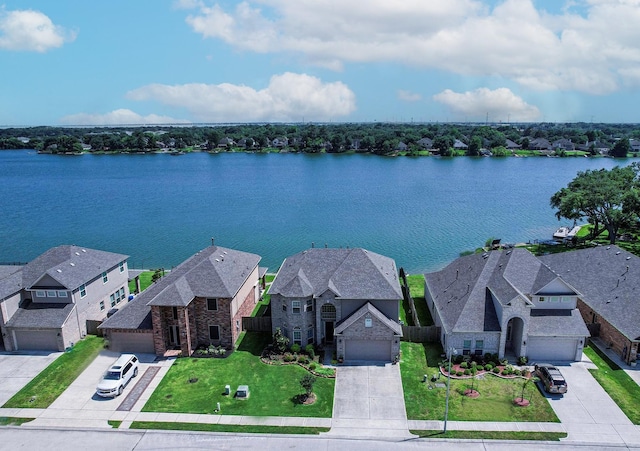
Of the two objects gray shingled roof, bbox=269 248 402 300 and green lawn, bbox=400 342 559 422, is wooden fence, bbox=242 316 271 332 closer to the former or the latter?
gray shingled roof, bbox=269 248 402 300

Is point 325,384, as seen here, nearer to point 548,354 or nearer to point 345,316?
point 345,316

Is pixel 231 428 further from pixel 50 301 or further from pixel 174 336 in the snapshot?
pixel 50 301

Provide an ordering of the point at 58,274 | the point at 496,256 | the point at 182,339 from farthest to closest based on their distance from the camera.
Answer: the point at 496,256 → the point at 58,274 → the point at 182,339

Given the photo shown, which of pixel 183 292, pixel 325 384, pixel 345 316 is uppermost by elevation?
pixel 183 292

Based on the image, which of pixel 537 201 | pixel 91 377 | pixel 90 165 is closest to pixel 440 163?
pixel 537 201

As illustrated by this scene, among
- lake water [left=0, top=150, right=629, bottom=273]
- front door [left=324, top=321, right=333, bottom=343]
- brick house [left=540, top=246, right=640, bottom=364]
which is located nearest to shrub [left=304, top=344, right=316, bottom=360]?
front door [left=324, top=321, right=333, bottom=343]

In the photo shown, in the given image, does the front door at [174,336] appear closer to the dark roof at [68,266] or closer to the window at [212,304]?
the window at [212,304]
